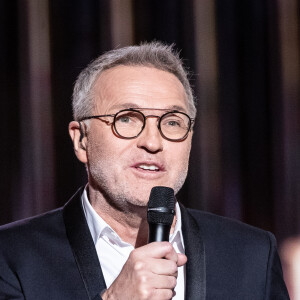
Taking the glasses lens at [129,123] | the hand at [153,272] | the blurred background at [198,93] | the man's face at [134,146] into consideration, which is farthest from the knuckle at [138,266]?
the blurred background at [198,93]

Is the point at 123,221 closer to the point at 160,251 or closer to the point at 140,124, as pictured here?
the point at 140,124

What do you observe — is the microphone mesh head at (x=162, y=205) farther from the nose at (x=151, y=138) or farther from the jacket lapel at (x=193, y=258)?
the jacket lapel at (x=193, y=258)

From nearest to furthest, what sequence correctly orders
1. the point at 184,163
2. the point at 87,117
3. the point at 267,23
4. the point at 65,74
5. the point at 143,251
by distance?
the point at 143,251
the point at 184,163
the point at 87,117
the point at 65,74
the point at 267,23

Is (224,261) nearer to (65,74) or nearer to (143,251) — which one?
(143,251)

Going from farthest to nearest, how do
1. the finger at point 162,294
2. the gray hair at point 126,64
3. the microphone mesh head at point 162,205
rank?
the gray hair at point 126,64 < the microphone mesh head at point 162,205 < the finger at point 162,294

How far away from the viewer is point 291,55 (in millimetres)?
2447

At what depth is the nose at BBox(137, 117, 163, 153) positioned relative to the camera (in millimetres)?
1478

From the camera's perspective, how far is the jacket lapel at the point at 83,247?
1.43 m

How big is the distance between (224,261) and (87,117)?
2.13ft

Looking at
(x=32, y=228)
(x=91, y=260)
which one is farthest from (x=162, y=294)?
(x=32, y=228)

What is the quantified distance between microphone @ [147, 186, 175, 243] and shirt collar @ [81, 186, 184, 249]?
0.34m

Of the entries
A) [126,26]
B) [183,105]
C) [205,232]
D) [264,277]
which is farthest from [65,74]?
[264,277]

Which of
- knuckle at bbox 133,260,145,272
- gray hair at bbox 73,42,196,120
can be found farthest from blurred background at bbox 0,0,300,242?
knuckle at bbox 133,260,145,272

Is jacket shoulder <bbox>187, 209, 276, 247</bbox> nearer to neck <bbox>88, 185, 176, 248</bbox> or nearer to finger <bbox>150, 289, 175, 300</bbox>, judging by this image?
neck <bbox>88, 185, 176, 248</bbox>
